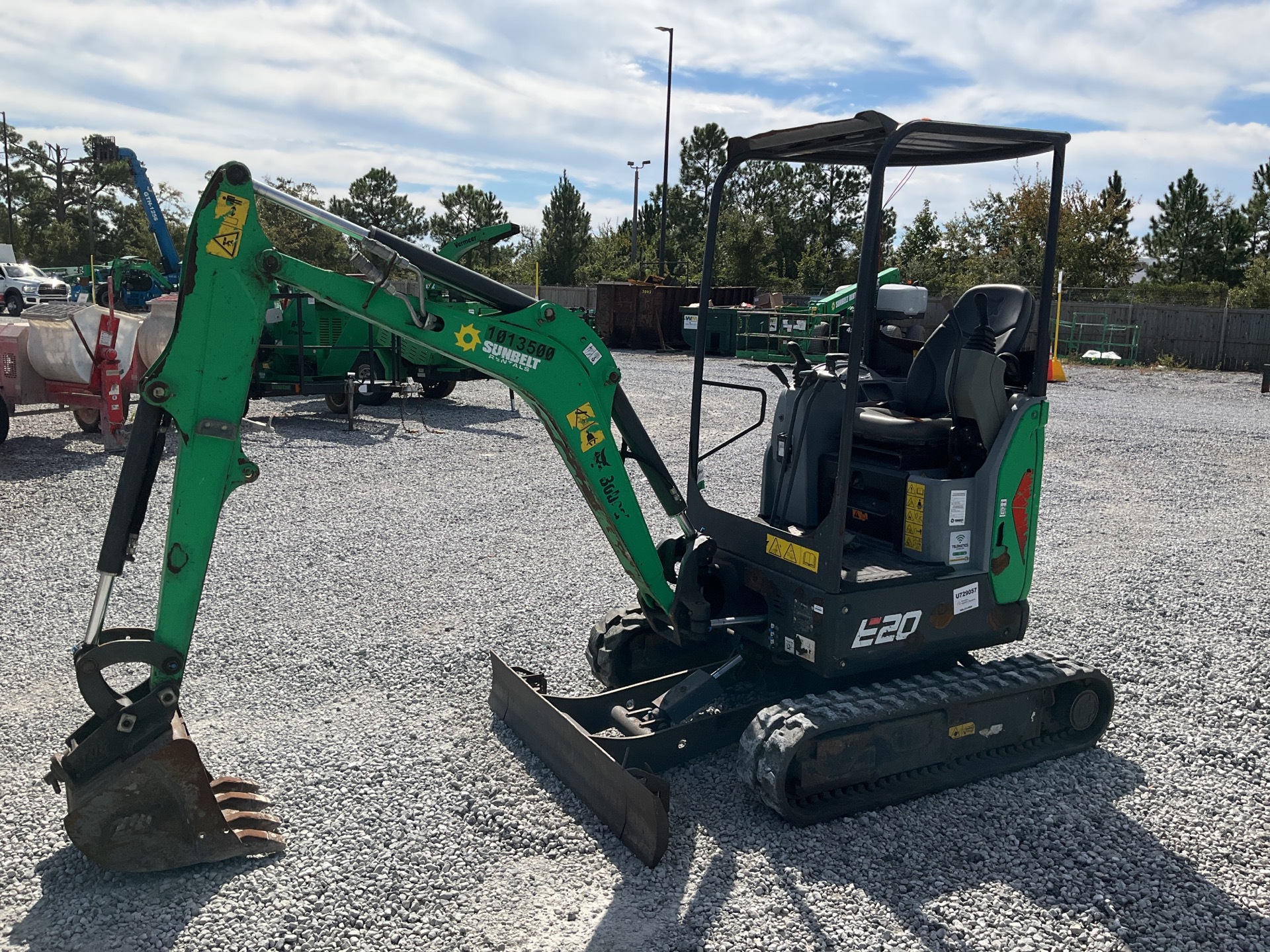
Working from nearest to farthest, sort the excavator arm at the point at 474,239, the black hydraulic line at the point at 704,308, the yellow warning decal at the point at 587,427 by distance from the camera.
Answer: the yellow warning decal at the point at 587,427 < the black hydraulic line at the point at 704,308 < the excavator arm at the point at 474,239

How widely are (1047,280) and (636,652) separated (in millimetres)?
2742

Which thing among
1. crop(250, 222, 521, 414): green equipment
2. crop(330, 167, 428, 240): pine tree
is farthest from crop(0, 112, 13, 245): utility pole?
crop(250, 222, 521, 414): green equipment

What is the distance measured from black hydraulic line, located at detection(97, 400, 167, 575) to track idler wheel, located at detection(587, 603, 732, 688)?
2394 millimetres

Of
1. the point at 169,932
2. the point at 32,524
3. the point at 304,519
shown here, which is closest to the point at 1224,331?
the point at 304,519

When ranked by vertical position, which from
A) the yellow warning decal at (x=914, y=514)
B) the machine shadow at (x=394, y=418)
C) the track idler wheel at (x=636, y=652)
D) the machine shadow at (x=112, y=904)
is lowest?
the machine shadow at (x=112, y=904)

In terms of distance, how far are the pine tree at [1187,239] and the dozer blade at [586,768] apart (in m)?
44.6

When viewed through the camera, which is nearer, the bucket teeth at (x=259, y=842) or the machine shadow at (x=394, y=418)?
the bucket teeth at (x=259, y=842)

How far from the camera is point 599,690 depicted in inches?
221

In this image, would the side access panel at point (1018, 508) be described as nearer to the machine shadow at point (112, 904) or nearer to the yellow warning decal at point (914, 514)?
the yellow warning decal at point (914, 514)

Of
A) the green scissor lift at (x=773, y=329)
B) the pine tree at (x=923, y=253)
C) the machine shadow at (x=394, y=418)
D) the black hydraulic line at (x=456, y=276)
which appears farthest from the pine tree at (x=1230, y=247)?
the black hydraulic line at (x=456, y=276)

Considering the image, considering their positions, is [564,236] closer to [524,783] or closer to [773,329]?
[773,329]

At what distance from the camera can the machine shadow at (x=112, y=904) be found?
11.2 ft

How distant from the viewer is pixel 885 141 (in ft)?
13.7

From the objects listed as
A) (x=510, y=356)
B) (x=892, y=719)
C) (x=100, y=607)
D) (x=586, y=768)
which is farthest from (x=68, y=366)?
(x=892, y=719)
